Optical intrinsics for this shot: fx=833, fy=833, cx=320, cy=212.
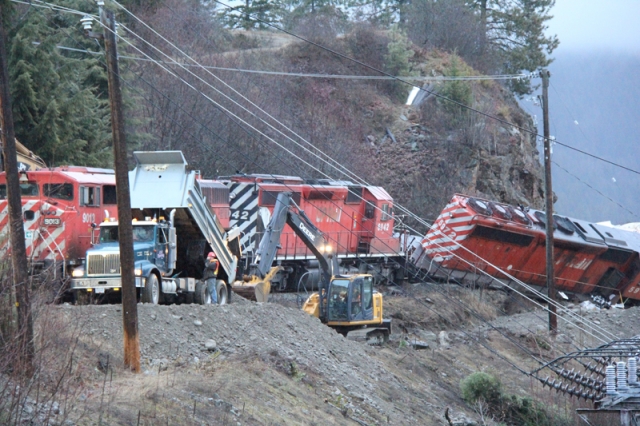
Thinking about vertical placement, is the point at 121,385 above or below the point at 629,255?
above

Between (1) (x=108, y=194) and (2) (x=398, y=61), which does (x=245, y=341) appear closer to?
(1) (x=108, y=194)

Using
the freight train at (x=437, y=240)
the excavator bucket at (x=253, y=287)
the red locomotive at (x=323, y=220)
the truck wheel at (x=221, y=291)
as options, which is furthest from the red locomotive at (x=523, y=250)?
the truck wheel at (x=221, y=291)

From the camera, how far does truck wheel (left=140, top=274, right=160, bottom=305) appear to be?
A: 19406 millimetres

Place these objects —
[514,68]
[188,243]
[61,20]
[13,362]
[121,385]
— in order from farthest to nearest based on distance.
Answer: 1. [514,68]
2. [61,20]
3. [188,243]
4. [121,385]
5. [13,362]

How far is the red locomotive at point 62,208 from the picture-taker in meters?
20.3

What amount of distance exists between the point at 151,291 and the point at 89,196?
3.57 meters

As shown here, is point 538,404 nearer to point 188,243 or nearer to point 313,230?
point 313,230

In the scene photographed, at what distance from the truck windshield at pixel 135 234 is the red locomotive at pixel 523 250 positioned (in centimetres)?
1441

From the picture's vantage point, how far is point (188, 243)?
880 inches

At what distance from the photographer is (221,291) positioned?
A: 22.5 metres

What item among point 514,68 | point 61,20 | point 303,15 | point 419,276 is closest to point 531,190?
point 514,68

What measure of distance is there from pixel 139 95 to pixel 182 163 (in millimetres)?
13816

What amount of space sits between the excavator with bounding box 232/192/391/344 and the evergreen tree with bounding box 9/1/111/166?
7614mm

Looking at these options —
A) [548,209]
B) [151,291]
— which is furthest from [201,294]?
[548,209]
